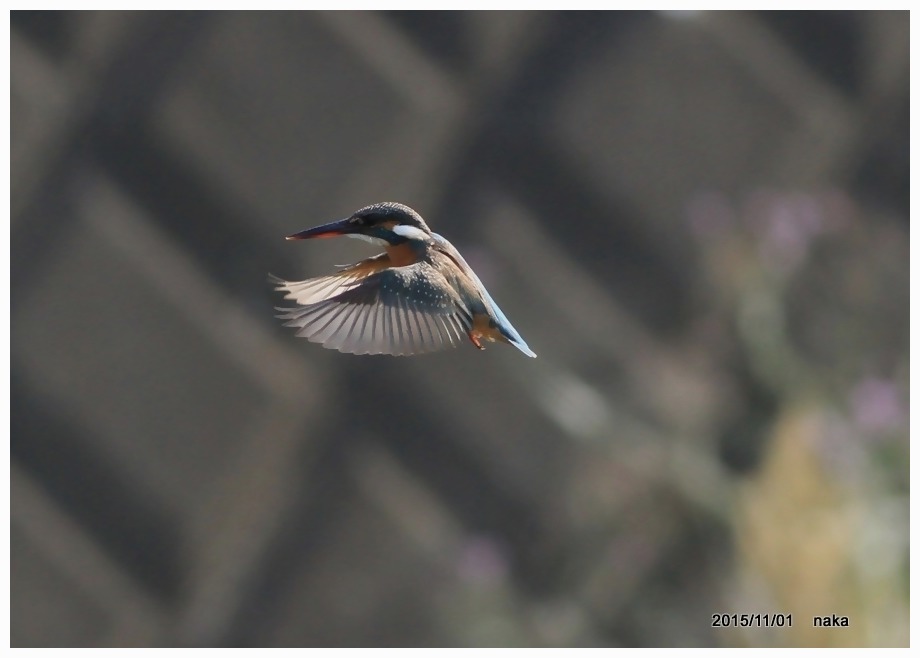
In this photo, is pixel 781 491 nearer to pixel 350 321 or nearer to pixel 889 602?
pixel 889 602

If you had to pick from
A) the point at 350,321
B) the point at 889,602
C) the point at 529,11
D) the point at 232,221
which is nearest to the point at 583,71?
the point at 529,11

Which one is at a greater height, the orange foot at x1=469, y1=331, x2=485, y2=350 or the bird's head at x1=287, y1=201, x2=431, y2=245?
the bird's head at x1=287, y1=201, x2=431, y2=245

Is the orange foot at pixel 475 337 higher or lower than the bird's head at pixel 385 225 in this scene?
lower

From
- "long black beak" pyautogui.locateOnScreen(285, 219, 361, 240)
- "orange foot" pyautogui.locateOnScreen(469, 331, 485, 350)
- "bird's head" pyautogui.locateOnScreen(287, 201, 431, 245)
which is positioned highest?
"bird's head" pyautogui.locateOnScreen(287, 201, 431, 245)

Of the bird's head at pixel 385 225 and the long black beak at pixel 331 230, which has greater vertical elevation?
the bird's head at pixel 385 225

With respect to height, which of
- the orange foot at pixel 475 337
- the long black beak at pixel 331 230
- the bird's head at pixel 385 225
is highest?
the bird's head at pixel 385 225
